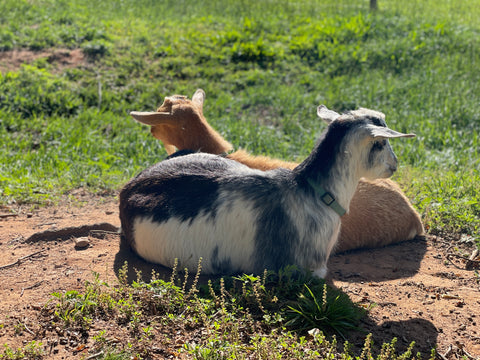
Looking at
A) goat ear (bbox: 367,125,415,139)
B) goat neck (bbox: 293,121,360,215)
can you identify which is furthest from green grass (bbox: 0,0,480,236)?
goat ear (bbox: 367,125,415,139)

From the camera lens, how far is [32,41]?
479 inches

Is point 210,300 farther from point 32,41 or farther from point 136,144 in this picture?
point 32,41

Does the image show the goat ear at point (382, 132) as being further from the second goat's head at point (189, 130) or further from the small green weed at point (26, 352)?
the small green weed at point (26, 352)

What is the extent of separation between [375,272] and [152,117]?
2.84 meters

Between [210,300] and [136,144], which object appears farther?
[136,144]

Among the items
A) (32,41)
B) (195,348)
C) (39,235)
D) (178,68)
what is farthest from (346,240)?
Answer: (32,41)

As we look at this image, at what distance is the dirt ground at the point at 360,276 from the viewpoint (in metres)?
3.85

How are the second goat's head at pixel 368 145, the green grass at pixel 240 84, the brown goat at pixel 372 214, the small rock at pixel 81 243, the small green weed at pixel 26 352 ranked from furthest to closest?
1. the green grass at pixel 240 84
2. the brown goat at pixel 372 214
3. the small rock at pixel 81 243
4. the second goat's head at pixel 368 145
5. the small green weed at pixel 26 352

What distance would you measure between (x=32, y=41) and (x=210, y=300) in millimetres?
10022

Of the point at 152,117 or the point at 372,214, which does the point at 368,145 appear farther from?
the point at 152,117

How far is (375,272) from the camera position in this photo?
511cm

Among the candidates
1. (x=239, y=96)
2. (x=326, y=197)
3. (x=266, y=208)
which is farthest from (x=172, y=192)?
(x=239, y=96)

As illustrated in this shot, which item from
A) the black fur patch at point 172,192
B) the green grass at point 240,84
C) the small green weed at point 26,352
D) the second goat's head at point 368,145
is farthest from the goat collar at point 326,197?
the small green weed at point 26,352

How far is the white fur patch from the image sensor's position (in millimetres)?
4367
